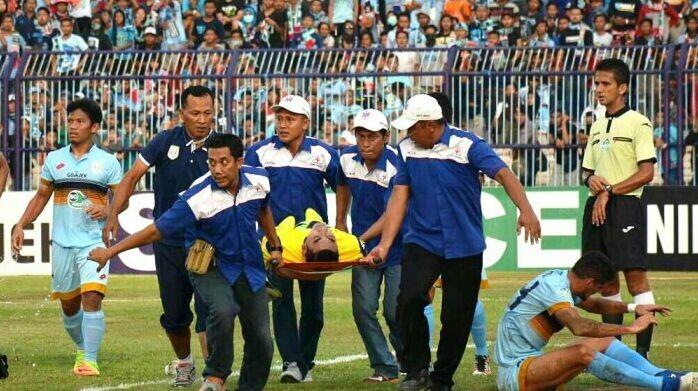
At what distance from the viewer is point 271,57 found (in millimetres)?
24484

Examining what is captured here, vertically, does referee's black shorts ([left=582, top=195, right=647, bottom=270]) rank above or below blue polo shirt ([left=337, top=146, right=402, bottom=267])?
below

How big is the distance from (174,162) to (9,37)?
635 inches

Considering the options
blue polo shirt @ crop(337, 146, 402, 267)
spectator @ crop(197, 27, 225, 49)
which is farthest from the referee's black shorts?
spectator @ crop(197, 27, 225, 49)

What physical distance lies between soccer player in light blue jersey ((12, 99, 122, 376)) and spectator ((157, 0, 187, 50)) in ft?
47.5

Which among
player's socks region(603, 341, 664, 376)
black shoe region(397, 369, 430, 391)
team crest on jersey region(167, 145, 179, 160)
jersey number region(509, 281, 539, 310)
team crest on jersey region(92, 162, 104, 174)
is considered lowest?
black shoe region(397, 369, 430, 391)

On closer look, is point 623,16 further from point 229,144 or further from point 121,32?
point 229,144

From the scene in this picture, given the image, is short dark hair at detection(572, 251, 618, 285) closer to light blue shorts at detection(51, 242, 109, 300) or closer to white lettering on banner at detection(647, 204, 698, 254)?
light blue shorts at detection(51, 242, 109, 300)

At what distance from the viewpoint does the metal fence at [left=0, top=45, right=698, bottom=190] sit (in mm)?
23234

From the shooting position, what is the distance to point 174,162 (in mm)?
11805

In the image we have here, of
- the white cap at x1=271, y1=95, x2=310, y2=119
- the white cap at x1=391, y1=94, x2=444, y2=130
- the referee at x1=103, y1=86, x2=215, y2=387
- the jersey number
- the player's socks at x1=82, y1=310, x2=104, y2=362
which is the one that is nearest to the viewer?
the jersey number

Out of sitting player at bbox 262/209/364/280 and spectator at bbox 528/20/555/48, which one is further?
spectator at bbox 528/20/555/48

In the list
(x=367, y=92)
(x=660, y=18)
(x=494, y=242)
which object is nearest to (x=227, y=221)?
(x=494, y=242)

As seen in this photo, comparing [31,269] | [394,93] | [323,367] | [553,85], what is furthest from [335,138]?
[323,367]

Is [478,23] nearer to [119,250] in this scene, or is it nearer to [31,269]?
[31,269]
